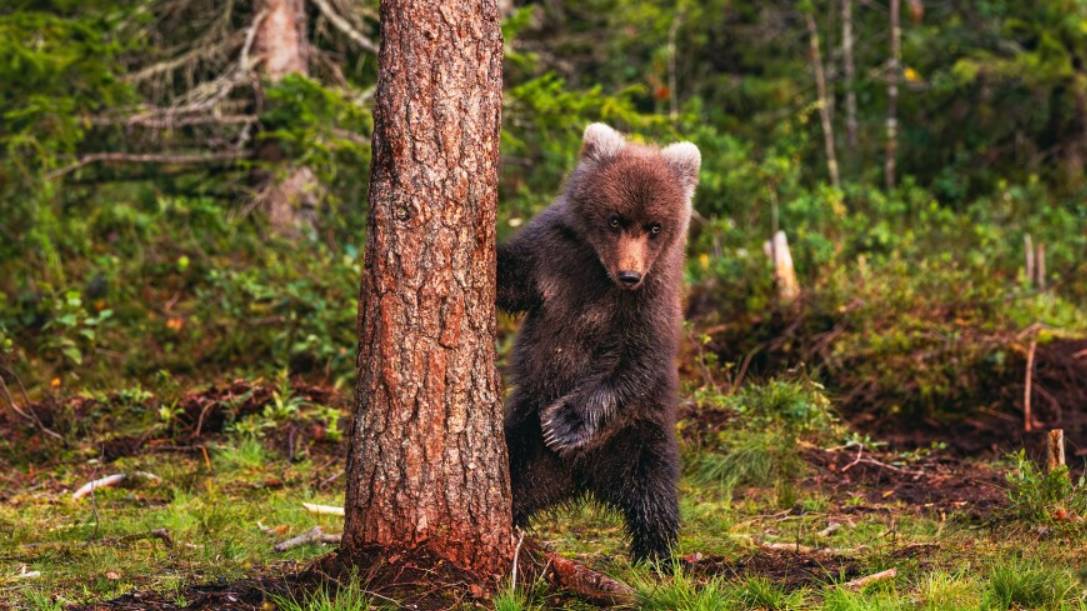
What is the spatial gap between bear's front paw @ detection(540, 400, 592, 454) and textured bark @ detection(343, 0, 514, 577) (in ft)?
2.87

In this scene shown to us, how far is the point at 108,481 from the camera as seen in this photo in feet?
25.5

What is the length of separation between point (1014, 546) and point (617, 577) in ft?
6.55

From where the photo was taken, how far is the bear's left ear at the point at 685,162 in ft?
21.1

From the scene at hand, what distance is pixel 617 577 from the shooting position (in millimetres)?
5574

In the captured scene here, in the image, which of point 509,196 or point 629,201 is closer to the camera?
point 629,201

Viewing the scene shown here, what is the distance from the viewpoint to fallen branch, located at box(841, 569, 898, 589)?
16.9 feet

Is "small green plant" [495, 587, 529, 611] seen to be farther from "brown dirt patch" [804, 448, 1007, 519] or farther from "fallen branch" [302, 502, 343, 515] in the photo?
"brown dirt patch" [804, 448, 1007, 519]

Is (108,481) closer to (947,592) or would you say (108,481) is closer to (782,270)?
(947,592)

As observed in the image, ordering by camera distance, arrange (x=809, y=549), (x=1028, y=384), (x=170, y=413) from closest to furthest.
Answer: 1. (x=809, y=549)
2. (x=170, y=413)
3. (x=1028, y=384)

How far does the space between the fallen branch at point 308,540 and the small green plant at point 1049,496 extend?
346 centimetres

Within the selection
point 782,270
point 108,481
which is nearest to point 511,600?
point 108,481

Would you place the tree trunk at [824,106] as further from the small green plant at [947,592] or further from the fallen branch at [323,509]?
the small green plant at [947,592]

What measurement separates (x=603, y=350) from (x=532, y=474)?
0.70 metres

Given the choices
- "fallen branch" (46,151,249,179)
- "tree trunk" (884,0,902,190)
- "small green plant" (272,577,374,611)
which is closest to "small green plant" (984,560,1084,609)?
"small green plant" (272,577,374,611)
